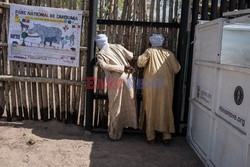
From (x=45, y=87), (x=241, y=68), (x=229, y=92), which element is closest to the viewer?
(x=241, y=68)

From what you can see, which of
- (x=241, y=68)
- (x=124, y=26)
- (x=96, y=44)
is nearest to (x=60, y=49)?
(x=96, y=44)

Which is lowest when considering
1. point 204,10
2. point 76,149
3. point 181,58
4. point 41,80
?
point 76,149

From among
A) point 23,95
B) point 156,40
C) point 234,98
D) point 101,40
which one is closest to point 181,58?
point 156,40

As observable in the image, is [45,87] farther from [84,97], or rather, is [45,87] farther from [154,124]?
[154,124]

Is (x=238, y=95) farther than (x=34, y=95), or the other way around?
(x=34, y=95)

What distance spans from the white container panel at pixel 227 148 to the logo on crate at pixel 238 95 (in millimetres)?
373

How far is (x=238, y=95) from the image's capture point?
3320 mm

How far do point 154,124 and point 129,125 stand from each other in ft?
1.40

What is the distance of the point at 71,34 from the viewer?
212 inches

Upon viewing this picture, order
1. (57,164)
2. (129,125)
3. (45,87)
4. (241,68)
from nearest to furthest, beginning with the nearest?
(241,68) < (57,164) < (129,125) < (45,87)

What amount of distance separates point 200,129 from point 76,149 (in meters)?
1.91

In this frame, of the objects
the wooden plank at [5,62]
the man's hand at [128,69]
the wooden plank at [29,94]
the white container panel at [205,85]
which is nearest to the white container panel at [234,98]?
the white container panel at [205,85]

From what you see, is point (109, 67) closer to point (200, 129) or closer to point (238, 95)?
point (200, 129)

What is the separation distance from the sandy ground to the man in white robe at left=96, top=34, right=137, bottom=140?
0.35m
